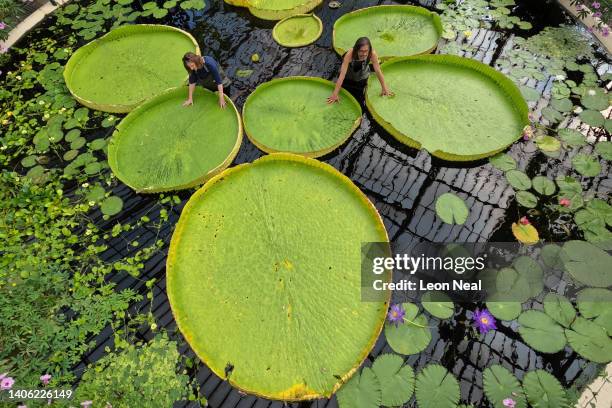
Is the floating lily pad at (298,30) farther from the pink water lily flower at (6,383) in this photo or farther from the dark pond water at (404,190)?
the pink water lily flower at (6,383)

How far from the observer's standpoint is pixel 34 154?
4.70m

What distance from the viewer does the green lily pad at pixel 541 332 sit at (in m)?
3.04

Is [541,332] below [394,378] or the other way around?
the other way around

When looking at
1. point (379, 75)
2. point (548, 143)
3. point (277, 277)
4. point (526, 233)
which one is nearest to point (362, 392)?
point (277, 277)

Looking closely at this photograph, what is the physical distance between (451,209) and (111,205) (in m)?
3.91

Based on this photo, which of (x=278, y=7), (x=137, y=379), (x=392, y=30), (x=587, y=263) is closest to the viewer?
(x=137, y=379)

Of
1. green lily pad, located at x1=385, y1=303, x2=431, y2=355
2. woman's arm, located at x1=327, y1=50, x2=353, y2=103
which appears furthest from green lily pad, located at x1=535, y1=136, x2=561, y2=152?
green lily pad, located at x1=385, y1=303, x2=431, y2=355

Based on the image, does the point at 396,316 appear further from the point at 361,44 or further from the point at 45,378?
the point at 45,378

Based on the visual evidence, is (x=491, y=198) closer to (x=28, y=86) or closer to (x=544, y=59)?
(x=544, y=59)

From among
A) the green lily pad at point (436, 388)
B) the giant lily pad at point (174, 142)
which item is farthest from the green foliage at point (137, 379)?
the green lily pad at point (436, 388)

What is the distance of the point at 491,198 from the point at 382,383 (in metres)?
2.35

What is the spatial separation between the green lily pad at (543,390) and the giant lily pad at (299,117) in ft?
9.59

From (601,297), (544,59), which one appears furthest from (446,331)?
(544,59)

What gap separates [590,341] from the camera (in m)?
3.01
